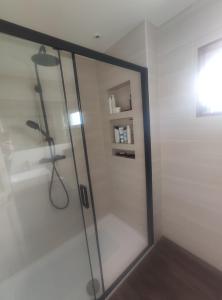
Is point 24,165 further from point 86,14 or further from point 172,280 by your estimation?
point 172,280

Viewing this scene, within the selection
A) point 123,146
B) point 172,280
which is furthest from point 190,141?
point 172,280

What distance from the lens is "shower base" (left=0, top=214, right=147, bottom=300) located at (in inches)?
50.8

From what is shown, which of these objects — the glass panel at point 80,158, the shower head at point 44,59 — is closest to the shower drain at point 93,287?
the glass panel at point 80,158

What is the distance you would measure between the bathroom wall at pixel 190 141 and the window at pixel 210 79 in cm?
5

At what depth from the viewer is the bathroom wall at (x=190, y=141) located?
3.85 feet

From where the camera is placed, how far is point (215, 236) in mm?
1317

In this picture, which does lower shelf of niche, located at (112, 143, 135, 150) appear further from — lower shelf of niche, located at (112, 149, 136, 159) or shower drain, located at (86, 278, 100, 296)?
shower drain, located at (86, 278, 100, 296)

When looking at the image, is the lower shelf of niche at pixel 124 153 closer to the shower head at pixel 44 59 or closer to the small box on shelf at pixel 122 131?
the small box on shelf at pixel 122 131

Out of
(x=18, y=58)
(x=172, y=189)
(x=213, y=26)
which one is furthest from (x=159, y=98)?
(x=18, y=58)

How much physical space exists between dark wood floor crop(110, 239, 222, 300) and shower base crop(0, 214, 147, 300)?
15 cm

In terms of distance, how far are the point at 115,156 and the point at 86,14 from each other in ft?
4.77

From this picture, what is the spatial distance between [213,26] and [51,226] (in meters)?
2.34

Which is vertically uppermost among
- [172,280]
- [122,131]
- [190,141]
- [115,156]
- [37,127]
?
[37,127]

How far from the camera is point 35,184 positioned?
60.7 inches
